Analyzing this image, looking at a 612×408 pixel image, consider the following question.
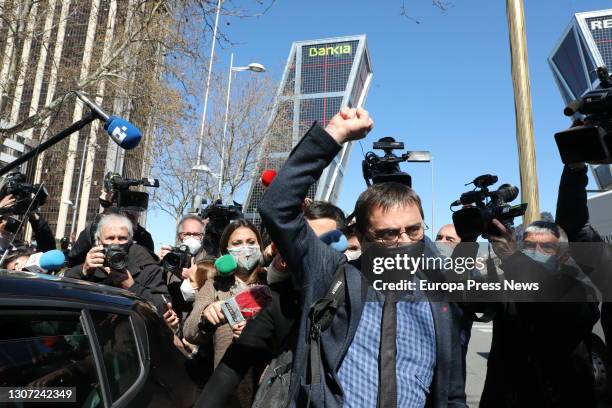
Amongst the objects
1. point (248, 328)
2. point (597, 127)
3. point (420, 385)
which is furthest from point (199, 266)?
point (597, 127)

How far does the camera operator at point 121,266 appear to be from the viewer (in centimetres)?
303

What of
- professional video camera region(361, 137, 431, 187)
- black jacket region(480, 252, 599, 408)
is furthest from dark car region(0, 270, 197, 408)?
black jacket region(480, 252, 599, 408)

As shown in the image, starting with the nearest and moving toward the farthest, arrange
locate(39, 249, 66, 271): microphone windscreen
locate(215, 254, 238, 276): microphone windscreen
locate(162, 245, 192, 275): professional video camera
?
locate(215, 254, 238, 276): microphone windscreen
locate(39, 249, 66, 271): microphone windscreen
locate(162, 245, 192, 275): professional video camera

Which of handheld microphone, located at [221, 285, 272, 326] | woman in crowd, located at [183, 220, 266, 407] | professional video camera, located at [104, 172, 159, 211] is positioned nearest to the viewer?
handheld microphone, located at [221, 285, 272, 326]

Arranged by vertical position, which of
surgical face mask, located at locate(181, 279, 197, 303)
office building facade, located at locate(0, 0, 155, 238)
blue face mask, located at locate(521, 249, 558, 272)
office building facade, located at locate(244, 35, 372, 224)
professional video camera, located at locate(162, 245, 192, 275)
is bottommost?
surgical face mask, located at locate(181, 279, 197, 303)

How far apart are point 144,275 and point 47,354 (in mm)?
1919

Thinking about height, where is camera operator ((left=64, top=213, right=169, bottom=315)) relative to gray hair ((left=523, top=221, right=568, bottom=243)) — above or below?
below

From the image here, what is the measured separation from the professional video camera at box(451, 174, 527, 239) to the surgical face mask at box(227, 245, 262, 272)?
1060 millimetres

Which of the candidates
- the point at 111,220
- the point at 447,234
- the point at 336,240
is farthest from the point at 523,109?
the point at 111,220

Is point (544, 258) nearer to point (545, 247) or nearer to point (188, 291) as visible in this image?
point (545, 247)

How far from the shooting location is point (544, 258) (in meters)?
2.56

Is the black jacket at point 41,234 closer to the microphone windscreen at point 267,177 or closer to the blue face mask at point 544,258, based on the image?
the microphone windscreen at point 267,177

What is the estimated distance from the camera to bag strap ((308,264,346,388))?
1.45 m

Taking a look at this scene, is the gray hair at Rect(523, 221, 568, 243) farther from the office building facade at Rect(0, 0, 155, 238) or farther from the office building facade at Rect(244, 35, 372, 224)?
the office building facade at Rect(244, 35, 372, 224)
